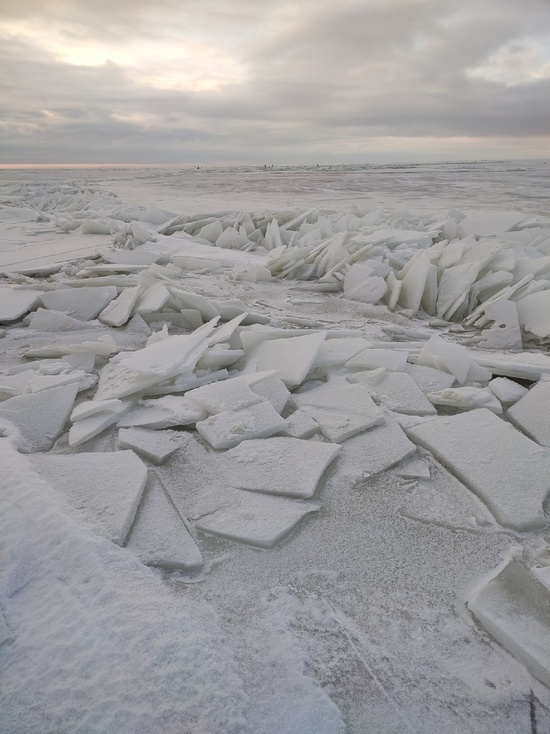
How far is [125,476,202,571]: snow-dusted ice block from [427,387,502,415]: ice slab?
3.74ft

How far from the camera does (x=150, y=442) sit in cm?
163

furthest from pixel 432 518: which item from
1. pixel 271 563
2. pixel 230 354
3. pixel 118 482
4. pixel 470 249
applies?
pixel 470 249

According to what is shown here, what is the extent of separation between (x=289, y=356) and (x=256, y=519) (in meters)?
1.03

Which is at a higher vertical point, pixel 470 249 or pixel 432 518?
pixel 470 249

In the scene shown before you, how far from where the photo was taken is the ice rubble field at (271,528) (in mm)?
831

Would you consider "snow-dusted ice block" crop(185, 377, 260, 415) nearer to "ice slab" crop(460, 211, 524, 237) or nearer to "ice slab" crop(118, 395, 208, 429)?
"ice slab" crop(118, 395, 208, 429)

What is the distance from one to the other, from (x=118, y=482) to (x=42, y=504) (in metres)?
0.22

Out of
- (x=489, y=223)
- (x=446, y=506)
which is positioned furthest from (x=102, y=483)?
(x=489, y=223)

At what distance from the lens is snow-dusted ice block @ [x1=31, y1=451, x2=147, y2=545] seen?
47.2 inches

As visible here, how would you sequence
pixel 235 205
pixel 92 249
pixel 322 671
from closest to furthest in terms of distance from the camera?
pixel 322 671
pixel 92 249
pixel 235 205

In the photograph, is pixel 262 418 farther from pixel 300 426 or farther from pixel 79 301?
pixel 79 301

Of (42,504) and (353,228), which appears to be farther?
(353,228)

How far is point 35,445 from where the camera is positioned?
1635mm

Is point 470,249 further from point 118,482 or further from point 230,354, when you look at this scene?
point 118,482
